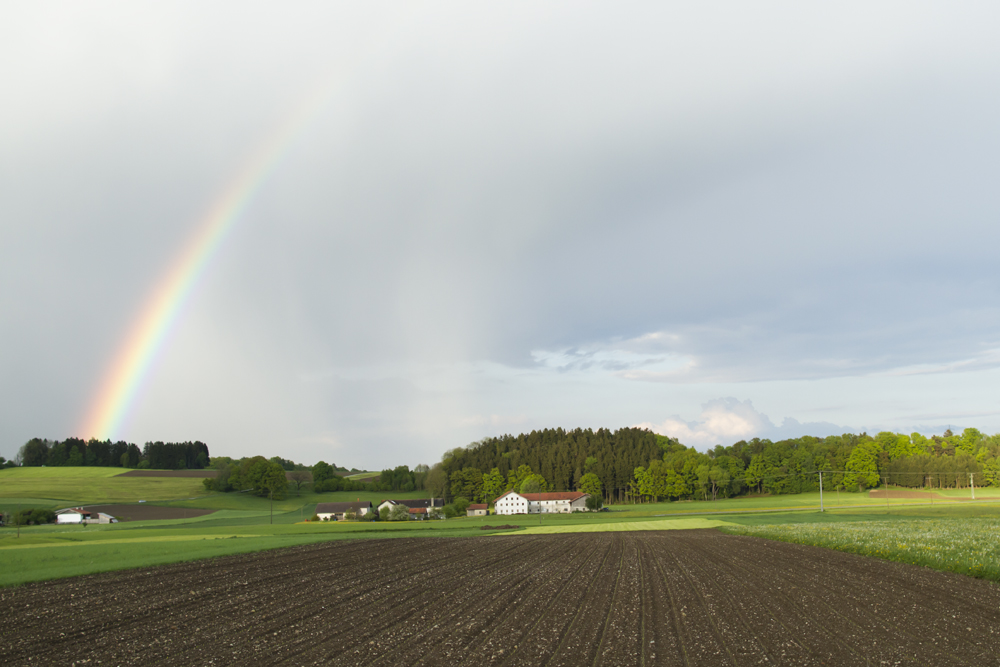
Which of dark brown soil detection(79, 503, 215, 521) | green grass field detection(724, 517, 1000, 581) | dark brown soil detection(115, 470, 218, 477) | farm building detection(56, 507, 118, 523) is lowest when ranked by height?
dark brown soil detection(79, 503, 215, 521)

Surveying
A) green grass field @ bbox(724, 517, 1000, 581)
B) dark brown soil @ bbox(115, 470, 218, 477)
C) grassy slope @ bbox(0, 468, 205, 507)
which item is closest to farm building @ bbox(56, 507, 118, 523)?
grassy slope @ bbox(0, 468, 205, 507)

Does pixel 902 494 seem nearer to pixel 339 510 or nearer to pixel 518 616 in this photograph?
A: pixel 339 510

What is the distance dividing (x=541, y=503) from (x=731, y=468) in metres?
56.9

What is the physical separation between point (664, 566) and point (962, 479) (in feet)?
551

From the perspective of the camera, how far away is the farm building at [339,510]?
448 feet

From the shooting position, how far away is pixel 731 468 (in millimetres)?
171000

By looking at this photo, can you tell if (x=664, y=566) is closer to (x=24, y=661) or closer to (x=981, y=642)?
(x=981, y=642)

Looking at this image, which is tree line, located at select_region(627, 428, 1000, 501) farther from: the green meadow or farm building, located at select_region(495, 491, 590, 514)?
farm building, located at select_region(495, 491, 590, 514)

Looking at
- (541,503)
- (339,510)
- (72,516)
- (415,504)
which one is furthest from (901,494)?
(72,516)

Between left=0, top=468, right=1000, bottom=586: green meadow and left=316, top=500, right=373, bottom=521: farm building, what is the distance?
5.29 m

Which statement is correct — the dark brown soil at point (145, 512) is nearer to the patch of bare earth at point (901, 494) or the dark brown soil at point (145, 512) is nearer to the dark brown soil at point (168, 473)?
the dark brown soil at point (168, 473)

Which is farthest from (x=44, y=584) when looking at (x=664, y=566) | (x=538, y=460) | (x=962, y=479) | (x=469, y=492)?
(x=962, y=479)

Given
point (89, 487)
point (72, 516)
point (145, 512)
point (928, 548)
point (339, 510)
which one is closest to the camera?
point (928, 548)

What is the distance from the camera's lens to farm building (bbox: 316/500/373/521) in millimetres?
136613
